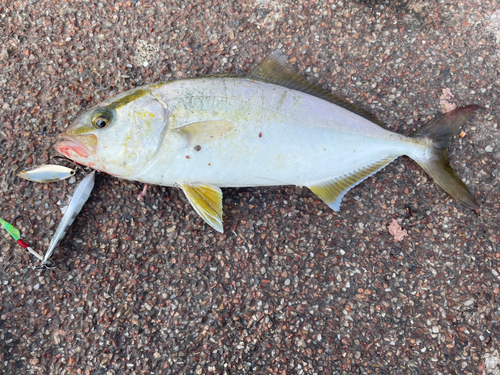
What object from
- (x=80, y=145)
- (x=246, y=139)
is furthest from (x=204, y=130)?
(x=80, y=145)

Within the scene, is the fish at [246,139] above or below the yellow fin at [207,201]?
above

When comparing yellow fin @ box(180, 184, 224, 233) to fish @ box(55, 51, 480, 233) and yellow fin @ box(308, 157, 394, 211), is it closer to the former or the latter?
fish @ box(55, 51, 480, 233)

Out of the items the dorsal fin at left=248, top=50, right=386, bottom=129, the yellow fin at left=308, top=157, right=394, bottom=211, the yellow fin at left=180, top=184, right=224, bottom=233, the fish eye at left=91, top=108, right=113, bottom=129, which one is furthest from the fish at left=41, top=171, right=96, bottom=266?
the yellow fin at left=308, top=157, right=394, bottom=211

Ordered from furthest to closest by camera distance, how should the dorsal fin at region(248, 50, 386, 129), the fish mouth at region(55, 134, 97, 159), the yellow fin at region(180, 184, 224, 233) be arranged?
1. the dorsal fin at region(248, 50, 386, 129)
2. the yellow fin at region(180, 184, 224, 233)
3. the fish mouth at region(55, 134, 97, 159)

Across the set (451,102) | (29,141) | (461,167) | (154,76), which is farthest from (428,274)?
(29,141)

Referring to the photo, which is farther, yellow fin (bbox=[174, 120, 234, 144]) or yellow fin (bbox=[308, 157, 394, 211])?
yellow fin (bbox=[308, 157, 394, 211])

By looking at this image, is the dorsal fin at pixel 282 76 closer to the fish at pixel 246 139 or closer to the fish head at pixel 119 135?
the fish at pixel 246 139

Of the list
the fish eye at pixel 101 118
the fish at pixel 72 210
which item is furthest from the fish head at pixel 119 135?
the fish at pixel 72 210

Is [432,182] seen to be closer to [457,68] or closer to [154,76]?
[457,68]
